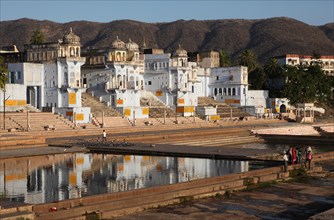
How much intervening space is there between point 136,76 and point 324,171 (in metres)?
54.3

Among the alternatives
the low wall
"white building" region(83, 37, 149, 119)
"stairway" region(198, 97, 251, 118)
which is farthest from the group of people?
"stairway" region(198, 97, 251, 118)

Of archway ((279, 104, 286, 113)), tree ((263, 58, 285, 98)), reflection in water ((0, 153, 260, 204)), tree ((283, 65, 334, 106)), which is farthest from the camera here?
tree ((263, 58, 285, 98))

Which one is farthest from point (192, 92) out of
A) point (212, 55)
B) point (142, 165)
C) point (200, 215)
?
point (200, 215)

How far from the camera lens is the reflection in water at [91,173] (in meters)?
27.4

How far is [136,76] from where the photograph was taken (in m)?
86.3

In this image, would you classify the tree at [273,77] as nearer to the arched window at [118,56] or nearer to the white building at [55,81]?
the arched window at [118,56]

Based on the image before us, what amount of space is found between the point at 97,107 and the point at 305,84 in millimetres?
47641

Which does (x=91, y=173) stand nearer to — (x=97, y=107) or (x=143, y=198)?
(x=143, y=198)

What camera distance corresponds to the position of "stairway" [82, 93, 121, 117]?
75550 mm

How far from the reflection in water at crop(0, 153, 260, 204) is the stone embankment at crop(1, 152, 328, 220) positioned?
11.0ft

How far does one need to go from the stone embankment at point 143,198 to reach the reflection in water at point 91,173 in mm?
3339

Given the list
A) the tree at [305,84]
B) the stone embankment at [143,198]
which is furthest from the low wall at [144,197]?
the tree at [305,84]

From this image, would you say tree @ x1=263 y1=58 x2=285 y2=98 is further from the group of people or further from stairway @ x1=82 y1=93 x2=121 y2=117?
the group of people

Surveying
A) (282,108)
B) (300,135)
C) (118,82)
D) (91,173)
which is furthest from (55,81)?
(282,108)
